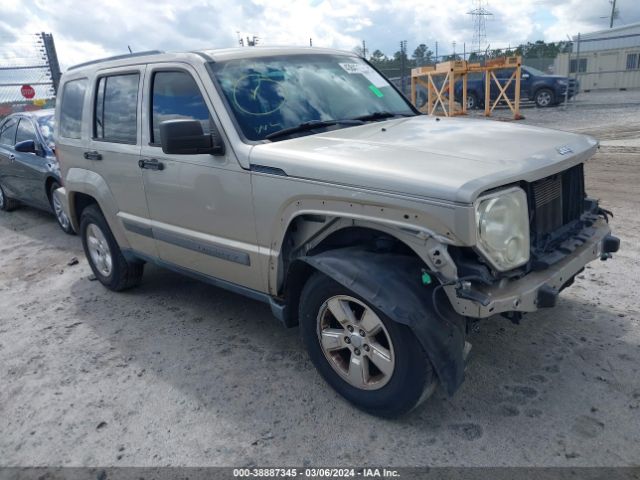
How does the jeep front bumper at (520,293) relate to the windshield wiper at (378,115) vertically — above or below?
below

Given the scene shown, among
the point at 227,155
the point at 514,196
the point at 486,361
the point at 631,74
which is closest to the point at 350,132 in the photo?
the point at 227,155

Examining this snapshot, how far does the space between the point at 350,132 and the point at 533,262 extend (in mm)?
1407

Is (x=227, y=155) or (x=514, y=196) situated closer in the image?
(x=514, y=196)

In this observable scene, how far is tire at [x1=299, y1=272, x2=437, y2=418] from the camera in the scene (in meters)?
2.76

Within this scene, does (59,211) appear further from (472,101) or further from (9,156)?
(472,101)

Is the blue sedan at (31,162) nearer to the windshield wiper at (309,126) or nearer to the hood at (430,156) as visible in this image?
the windshield wiper at (309,126)

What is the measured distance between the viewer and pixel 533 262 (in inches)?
111

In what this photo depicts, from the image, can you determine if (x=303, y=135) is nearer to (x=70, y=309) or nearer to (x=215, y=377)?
(x=215, y=377)

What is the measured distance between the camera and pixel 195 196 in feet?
12.1

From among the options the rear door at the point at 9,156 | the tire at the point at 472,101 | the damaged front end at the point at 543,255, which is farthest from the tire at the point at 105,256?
the tire at the point at 472,101

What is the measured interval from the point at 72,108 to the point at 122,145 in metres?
1.15

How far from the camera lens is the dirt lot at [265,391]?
280 centimetres

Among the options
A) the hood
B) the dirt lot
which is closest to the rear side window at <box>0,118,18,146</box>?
the dirt lot

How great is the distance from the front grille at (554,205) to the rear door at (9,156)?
25.7ft
